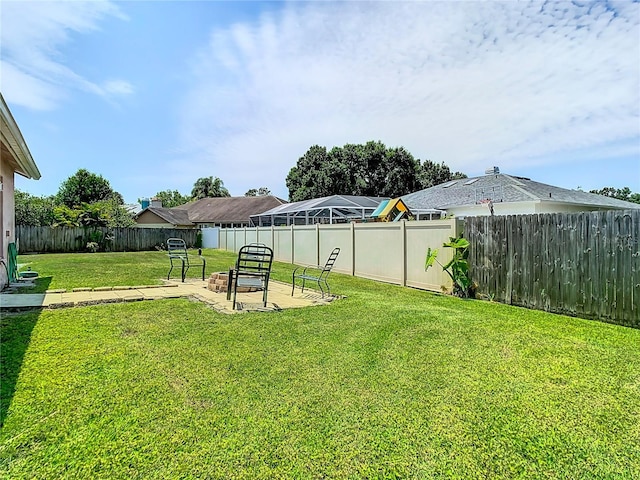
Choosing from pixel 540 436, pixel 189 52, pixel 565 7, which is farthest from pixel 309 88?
pixel 540 436

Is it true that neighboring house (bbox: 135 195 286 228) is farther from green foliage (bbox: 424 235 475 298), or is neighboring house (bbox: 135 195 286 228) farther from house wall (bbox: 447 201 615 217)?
green foliage (bbox: 424 235 475 298)

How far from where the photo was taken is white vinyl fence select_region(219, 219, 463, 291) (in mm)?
Answer: 9403

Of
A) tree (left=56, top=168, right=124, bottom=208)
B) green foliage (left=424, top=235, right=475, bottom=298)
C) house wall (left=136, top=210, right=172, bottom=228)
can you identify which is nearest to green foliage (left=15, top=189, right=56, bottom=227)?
house wall (left=136, top=210, right=172, bottom=228)

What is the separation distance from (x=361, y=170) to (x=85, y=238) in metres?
27.9

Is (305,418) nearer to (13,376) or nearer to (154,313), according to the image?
(13,376)

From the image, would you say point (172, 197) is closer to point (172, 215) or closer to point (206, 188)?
point (206, 188)

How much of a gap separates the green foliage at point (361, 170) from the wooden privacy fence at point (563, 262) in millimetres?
34257

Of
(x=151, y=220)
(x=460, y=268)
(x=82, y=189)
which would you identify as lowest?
(x=460, y=268)

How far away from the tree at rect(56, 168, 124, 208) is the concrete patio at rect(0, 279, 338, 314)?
34957 millimetres

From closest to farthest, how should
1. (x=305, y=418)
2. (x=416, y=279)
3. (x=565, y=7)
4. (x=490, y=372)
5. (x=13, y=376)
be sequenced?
(x=305, y=418)
(x=13, y=376)
(x=490, y=372)
(x=565, y=7)
(x=416, y=279)

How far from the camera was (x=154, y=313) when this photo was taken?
632 centimetres

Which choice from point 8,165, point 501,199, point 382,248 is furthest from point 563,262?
point 501,199

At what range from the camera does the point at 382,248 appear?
37.0ft

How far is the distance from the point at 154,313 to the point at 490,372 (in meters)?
5.10
